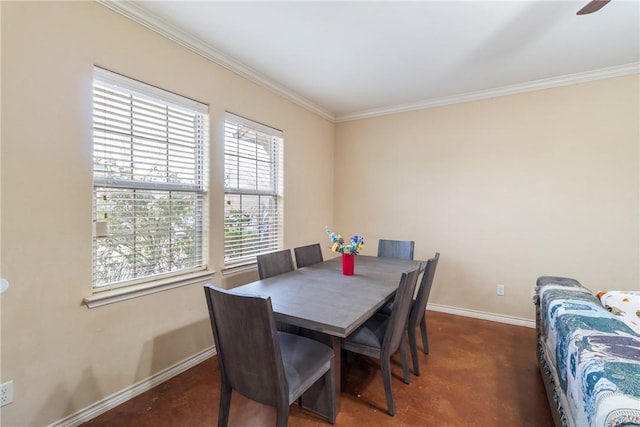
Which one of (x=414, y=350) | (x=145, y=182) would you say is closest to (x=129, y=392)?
(x=145, y=182)

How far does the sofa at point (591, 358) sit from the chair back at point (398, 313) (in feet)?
2.43

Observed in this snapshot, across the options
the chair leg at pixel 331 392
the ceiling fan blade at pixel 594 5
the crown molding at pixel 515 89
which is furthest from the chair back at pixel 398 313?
the crown molding at pixel 515 89

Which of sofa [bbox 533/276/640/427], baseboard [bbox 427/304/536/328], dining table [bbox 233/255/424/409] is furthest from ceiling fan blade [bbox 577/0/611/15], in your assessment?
baseboard [bbox 427/304/536/328]

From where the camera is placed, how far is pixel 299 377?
1.48m

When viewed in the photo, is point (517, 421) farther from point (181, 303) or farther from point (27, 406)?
point (27, 406)

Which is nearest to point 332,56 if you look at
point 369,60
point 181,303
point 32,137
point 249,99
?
point 369,60

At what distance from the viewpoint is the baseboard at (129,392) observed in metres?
1.76

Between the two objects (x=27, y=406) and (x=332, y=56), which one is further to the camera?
(x=332, y=56)

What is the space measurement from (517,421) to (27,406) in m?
2.76

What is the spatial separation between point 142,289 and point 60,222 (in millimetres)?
643

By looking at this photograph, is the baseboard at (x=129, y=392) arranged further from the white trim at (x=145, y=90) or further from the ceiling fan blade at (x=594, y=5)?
the ceiling fan blade at (x=594, y=5)

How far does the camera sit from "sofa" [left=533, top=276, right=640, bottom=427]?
3.00ft

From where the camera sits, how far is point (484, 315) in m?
3.50

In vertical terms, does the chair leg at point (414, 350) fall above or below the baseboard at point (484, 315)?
above
